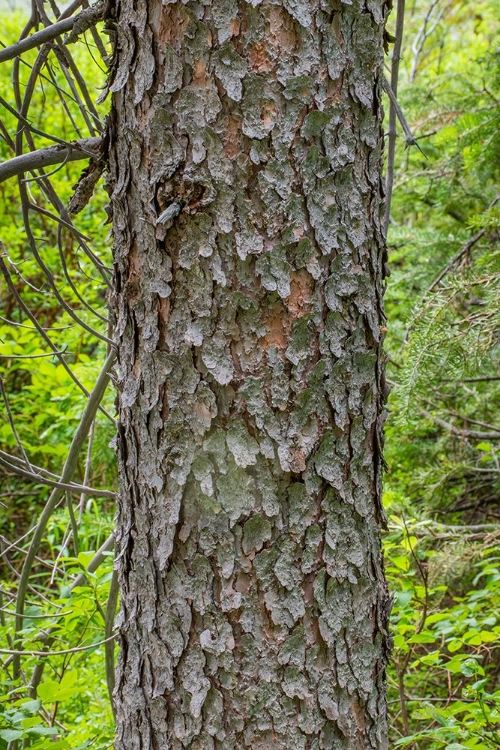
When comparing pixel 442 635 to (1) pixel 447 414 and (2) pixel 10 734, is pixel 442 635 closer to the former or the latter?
(1) pixel 447 414

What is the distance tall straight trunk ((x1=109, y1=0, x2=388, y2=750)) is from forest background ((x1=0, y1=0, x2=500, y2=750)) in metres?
0.20

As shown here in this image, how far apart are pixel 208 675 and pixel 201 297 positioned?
0.56 metres

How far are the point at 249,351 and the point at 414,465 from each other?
2084mm

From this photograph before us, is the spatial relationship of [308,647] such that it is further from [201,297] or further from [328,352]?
[201,297]

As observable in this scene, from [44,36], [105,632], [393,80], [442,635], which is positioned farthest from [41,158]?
[442,635]

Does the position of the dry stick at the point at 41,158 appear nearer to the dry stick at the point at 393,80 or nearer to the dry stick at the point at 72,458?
the dry stick at the point at 72,458

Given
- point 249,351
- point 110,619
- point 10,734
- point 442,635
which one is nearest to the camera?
point 249,351

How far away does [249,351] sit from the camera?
102 centimetres

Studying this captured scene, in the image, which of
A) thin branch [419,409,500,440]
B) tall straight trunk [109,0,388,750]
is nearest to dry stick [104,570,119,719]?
tall straight trunk [109,0,388,750]

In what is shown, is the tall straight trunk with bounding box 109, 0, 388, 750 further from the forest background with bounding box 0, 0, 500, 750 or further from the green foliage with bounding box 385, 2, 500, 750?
the green foliage with bounding box 385, 2, 500, 750

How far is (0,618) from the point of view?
1.87 metres

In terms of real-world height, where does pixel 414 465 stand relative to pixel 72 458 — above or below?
above

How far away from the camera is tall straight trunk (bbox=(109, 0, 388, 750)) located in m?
1.01

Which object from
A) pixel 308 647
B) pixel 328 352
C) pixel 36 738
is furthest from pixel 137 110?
pixel 36 738
